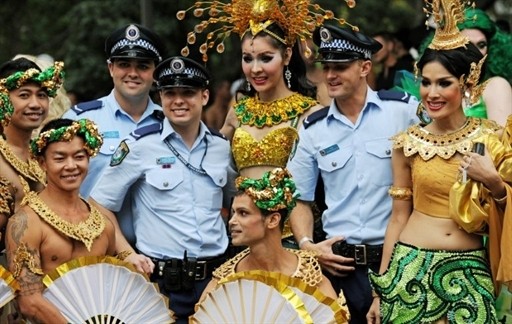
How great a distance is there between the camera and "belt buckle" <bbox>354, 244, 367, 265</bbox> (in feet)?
25.0

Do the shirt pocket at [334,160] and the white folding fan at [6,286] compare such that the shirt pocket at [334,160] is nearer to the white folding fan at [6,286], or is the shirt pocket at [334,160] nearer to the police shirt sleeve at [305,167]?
the police shirt sleeve at [305,167]

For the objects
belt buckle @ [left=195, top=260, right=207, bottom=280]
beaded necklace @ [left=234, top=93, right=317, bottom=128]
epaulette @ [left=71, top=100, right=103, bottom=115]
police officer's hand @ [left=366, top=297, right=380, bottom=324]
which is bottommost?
police officer's hand @ [left=366, top=297, right=380, bottom=324]

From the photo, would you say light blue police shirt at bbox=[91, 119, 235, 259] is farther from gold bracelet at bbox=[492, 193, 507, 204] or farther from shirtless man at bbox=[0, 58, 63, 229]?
gold bracelet at bbox=[492, 193, 507, 204]

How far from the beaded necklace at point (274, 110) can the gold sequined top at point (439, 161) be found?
1.12m

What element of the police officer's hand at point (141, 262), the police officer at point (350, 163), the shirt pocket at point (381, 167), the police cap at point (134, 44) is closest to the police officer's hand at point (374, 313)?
the police officer at point (350, 163)

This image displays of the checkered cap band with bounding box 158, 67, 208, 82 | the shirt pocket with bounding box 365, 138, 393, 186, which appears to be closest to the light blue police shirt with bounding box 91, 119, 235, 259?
the checkered cap band with bounding box 158, 67, 208, 82

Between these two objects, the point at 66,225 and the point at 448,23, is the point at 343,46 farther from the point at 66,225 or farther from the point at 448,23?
the point at 66,225

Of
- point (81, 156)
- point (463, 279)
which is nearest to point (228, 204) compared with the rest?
point (81, 156)

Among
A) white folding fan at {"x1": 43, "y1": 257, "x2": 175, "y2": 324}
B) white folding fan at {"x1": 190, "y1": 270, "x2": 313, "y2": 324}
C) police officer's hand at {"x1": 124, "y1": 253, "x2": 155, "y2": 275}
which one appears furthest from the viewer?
police officer's hand at {"x1": 124, "y1": 253, "x2": 155, "y2": 275}

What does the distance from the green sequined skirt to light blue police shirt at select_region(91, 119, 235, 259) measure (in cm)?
128

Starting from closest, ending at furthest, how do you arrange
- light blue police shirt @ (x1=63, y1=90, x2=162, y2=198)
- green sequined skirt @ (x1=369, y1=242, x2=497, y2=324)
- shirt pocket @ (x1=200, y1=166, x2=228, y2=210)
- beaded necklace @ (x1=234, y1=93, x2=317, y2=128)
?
green sequined skirt @ (x1=369, y1=242, x2=497, y2=324)
shirt pocket @ (x1=200, y1=166, x2=228, y2=210)
beaded necklace @ (x1=234, y1=93, x2=317, y2=128)
light blue police shirt @ (x1=63, y1=90, x2=162, y2=198)

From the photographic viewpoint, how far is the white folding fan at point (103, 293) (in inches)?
267

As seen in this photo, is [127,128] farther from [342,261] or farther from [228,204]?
[342,261]

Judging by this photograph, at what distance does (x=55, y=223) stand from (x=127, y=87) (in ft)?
5.32
